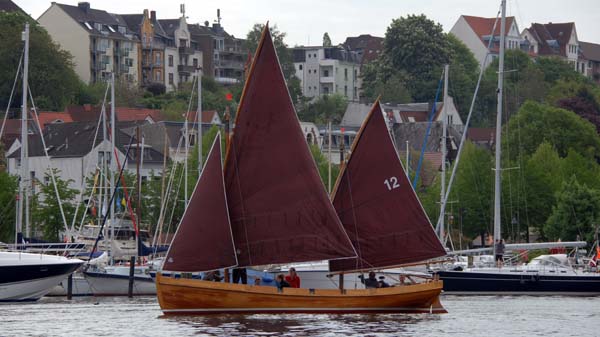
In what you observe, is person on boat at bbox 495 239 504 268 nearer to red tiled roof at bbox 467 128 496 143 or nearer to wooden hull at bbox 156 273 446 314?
wooden hull at bbox 156 273 446 314

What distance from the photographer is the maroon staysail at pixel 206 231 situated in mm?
57875

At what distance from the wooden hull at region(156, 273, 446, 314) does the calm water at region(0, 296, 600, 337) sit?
1.16 feet

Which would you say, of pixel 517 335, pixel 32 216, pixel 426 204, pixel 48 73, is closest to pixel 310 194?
pixel 517 335

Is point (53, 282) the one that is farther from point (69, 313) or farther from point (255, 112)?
point (255, 112)

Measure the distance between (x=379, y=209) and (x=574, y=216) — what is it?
4552cm

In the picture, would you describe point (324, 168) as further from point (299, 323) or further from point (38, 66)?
point (299, 323)

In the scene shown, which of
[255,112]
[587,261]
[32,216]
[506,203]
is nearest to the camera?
[255,112]

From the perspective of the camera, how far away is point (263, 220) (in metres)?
59.0

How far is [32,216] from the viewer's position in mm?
103688

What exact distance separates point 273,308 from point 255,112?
24.3 feet

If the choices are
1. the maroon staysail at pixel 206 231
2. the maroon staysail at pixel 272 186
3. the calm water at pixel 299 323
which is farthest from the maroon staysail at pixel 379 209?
the maroon staysail at pixel 206 231

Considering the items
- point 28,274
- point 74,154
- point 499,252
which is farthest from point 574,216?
point 74,154

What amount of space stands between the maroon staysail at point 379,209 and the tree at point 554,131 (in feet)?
250

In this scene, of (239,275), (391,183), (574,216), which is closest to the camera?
(239,275)
